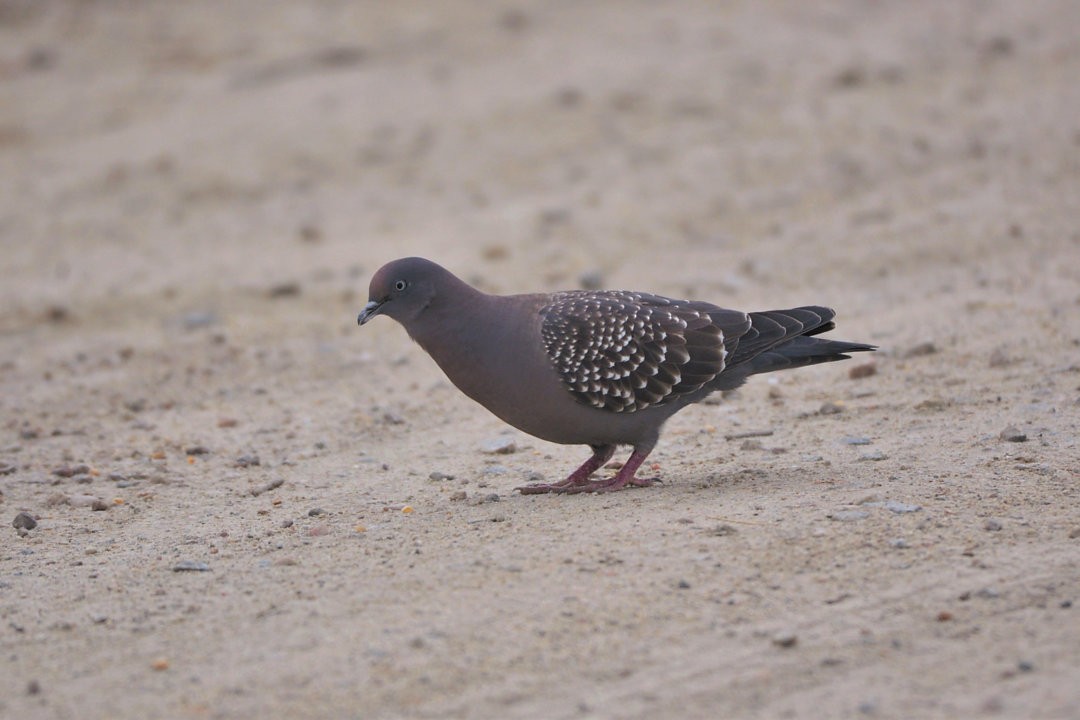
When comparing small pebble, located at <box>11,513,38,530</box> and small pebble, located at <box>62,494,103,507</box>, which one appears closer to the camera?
small pebble, located at <box>11,513,38,530</box>

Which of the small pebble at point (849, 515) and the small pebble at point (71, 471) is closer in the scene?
the small pebble at point (849, 515)

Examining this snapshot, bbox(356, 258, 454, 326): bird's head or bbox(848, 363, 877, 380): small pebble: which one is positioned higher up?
bbox(356, 258, 454, 326): bird's head

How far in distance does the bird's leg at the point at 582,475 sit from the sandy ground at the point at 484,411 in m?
0.22

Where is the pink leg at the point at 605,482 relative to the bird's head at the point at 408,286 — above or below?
below

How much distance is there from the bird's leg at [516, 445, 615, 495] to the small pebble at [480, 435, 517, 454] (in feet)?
2.38

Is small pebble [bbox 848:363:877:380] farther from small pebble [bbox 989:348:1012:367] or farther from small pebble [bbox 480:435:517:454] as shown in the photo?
small pebble [bbox 480:435:517:454]

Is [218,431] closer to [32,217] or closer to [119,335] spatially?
[119,335]

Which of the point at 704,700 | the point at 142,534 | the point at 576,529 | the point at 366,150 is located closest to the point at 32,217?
the point at 366,150

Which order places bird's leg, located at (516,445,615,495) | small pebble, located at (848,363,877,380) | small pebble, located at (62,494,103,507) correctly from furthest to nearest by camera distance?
small pebble, located at (848,363,877,380) → small pebble, located at (62,494,103,507) → bird's leg, located at (516,445,615,495)

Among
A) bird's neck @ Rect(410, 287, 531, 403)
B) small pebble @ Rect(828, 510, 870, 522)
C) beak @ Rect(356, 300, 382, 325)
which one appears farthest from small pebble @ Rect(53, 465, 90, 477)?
small pebble @ Rect(828, 510, 870, 522)

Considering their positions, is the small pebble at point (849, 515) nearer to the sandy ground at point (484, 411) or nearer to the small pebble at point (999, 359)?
the sandy ground at point (484, 411)

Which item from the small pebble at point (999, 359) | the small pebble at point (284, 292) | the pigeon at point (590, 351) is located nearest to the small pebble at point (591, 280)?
the small pebble at point (284, 292)

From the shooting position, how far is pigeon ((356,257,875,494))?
5977 millimetres

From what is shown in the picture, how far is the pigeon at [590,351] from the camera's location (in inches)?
235
